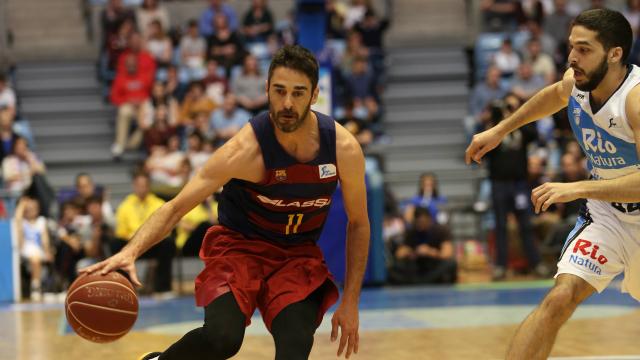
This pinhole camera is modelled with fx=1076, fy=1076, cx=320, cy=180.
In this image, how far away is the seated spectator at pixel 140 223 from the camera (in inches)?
498

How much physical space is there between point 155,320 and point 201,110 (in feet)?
21.1

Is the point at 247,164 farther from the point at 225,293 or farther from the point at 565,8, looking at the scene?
the point at 565,8

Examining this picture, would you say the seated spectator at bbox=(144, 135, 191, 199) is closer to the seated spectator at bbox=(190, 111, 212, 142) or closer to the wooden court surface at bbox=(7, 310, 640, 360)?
the seated spectator at bbox=(190, 111, 212, 142)

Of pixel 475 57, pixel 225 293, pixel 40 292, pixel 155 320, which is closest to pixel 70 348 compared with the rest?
pixel 155 320

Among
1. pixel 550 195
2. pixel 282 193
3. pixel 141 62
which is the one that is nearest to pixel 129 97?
pixel 141 62

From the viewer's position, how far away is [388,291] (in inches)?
494

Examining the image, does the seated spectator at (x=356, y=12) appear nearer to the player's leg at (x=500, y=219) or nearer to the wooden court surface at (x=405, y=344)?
the player's leg at (x=500, y=219)

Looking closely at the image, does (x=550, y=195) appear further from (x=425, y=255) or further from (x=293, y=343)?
(x=425, y=255)

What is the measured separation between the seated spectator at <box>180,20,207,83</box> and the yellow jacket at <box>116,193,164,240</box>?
480 cm

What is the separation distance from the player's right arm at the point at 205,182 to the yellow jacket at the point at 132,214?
7.52 metres

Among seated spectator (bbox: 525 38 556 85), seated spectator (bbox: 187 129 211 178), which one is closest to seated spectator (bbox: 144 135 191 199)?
seated spectator (bbox: 187 129 211 178)

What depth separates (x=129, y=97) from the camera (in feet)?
55.1

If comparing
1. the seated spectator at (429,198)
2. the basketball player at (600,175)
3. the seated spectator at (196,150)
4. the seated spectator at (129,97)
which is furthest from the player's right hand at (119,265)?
the seated spectator at (129,97)

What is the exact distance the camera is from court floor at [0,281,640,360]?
312 inches
